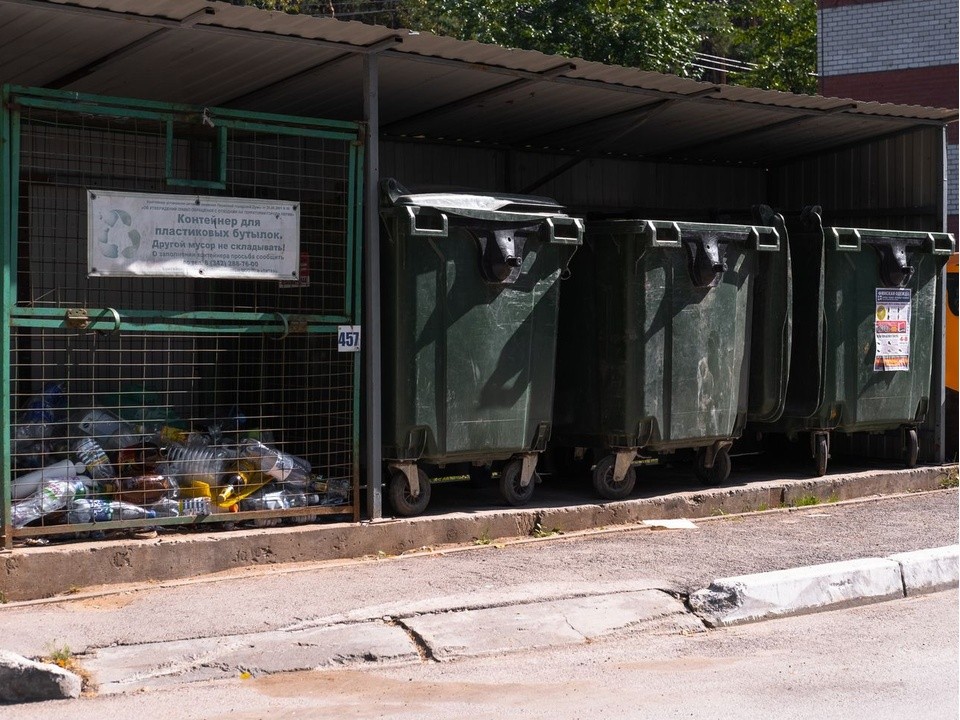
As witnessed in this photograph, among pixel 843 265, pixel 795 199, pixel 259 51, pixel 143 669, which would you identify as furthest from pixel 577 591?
pixel 795 199

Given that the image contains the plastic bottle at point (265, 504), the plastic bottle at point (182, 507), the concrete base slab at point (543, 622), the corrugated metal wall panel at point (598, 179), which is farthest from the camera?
the corrugated metal wall panel at point (598, 179)

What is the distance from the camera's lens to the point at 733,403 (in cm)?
879

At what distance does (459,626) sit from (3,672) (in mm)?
2032

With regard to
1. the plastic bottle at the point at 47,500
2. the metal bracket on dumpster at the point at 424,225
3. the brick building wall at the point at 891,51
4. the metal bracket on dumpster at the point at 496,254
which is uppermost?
the brick building wall at the point at 891,51

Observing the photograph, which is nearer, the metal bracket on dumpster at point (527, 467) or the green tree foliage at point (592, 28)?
the metal bracket on dumpster at point (527, 467)

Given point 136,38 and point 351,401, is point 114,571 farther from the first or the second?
point 136,38

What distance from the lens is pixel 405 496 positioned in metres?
7.64

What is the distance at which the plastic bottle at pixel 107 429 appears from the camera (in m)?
7.02

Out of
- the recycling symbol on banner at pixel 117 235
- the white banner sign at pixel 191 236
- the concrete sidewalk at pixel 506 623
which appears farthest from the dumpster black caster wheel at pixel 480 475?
the recycling symbol on banner at pixel 117 235

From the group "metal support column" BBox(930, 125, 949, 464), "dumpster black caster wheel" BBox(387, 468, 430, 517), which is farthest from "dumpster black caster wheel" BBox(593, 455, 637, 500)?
"metal support column" BBox(930, 125, 949, 464)

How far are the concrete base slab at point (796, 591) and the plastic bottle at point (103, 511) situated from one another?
3043 mm

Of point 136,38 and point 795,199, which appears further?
point 795,199

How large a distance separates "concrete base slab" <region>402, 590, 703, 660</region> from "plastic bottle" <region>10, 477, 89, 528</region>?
6.68 ft

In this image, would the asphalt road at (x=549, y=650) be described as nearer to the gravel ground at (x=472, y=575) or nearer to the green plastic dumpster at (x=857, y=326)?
the gravel ground at (x=472, y=575)
